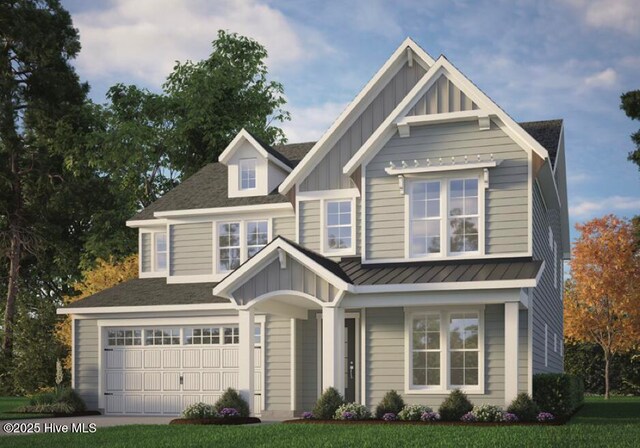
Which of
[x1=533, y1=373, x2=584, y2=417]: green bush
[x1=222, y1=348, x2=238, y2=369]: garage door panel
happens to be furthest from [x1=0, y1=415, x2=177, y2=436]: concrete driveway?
[x1=533, y1=373, x2=584, y2=417]: green bush

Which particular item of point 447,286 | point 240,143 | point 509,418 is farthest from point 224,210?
point 509,418

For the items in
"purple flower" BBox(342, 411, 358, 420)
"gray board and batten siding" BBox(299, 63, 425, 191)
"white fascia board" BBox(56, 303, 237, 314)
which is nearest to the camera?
"purple flower" BBox(342, 411, 358, 420)

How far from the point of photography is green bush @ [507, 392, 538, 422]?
19.2 m

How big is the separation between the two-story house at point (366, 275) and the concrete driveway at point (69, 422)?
174 centimetres

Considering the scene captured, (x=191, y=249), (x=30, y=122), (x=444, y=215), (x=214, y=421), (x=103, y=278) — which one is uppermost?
(x=30, y=122)

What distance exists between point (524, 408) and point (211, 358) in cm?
960

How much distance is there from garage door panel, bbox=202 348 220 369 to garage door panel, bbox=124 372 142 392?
213 centimetres

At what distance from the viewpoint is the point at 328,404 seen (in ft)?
66.3

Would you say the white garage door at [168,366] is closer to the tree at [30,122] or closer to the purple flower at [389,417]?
the purple flower at [389,417]

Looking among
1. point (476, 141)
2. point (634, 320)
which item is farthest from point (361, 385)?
point (634, 320)

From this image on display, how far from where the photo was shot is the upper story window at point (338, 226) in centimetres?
2391

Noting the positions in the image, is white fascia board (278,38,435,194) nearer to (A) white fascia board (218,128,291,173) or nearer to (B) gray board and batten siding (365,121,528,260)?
(B) gray board and batten siding (365,121,528,260)

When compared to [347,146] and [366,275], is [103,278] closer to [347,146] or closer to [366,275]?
[347,146]

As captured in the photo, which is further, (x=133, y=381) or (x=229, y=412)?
(x=133, y=381)
